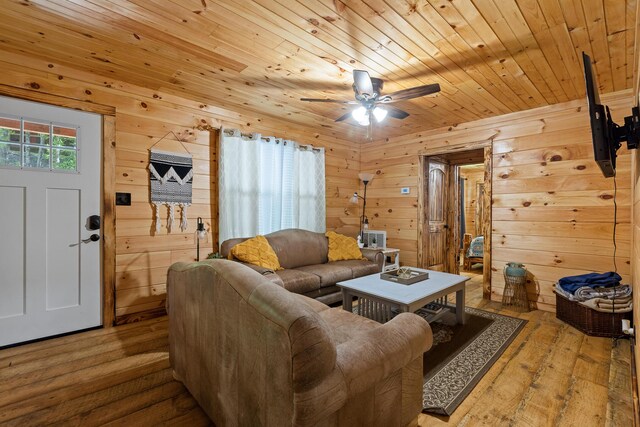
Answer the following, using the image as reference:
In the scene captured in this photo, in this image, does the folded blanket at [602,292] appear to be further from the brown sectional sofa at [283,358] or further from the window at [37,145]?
the window at [37,145]

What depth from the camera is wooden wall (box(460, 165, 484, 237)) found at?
7.54 metres

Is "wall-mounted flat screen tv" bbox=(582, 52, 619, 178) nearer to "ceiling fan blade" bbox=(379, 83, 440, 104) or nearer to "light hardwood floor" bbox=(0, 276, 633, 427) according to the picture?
"ceiling fan blade" bbox=(379, 83, 440, 104)

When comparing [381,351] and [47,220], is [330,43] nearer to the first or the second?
[381,351]

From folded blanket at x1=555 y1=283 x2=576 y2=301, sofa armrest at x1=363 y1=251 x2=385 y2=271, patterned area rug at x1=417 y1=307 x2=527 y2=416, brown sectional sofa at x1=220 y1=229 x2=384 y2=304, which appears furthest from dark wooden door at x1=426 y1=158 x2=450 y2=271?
folded blanket at x1=555 y1=283 x2=576 y2=301

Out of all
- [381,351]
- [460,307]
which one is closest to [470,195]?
[460,307]

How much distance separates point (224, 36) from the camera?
209 cm

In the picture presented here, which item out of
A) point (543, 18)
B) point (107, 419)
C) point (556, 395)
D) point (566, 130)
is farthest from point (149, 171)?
point (566, 130)

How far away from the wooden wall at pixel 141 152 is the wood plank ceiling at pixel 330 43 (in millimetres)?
135

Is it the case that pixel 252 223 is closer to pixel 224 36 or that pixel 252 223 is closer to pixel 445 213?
pixel 224 36

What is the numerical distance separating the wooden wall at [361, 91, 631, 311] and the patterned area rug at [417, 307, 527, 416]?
0.85m

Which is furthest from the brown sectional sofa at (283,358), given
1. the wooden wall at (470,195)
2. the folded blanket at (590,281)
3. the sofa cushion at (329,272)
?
the wooden wall at (470,195)

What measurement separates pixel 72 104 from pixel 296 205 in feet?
8.42

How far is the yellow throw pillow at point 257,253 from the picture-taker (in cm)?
314

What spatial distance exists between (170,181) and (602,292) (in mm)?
4315
